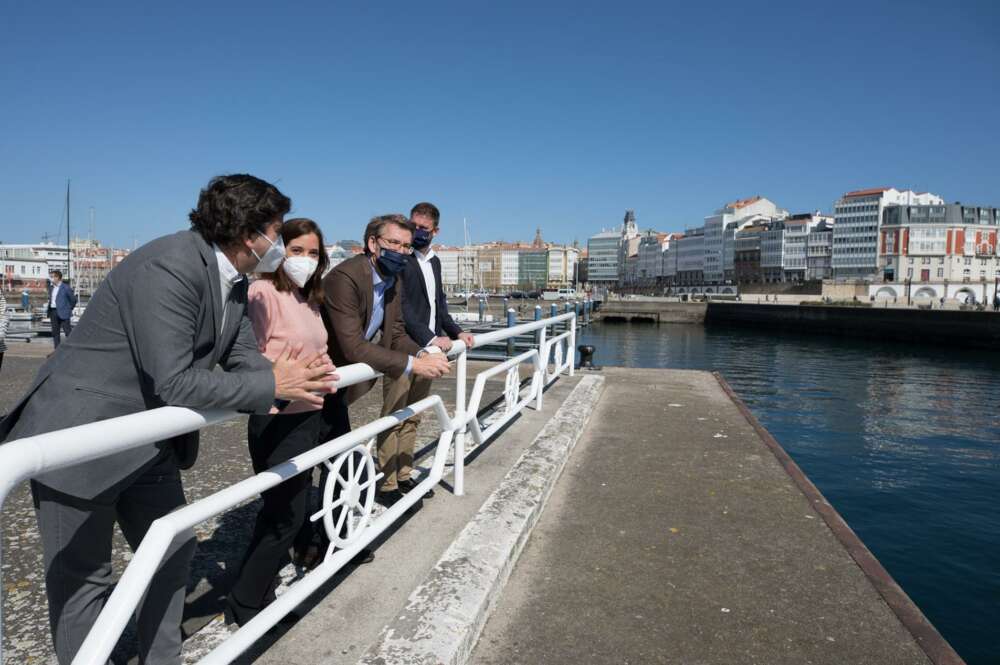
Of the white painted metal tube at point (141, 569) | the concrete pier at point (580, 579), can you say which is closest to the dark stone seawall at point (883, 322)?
the concrete pier at point (580, 579)

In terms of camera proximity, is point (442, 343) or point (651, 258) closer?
point (442, 343)

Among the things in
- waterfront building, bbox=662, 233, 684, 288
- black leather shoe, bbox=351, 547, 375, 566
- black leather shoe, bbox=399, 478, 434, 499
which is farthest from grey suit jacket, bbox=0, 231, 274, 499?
waterfront building, bbox=662, 233, 684, 288

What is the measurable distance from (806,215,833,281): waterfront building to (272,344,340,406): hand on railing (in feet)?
446

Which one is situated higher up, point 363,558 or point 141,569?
point 141,569

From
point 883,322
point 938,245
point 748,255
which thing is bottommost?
point 883,322

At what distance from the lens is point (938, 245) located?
357 ft

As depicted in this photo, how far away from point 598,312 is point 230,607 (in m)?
71.5

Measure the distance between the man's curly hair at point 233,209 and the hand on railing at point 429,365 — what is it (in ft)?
4.27

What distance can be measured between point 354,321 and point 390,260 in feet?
1.31

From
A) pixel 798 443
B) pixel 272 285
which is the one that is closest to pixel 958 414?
pixel 798 443

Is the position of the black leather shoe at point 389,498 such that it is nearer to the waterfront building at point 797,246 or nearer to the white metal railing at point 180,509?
the white metal railing at point 180,509

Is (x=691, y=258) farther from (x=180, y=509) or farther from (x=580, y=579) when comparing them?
(x=180, y=509)

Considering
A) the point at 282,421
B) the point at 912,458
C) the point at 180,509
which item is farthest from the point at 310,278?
the point at 912,458

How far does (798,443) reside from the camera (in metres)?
12.4
